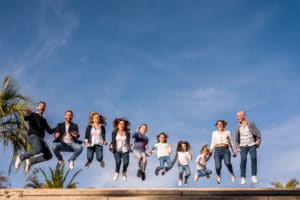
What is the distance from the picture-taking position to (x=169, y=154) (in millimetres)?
13164

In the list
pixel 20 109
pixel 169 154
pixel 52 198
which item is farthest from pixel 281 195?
pixel 20 109

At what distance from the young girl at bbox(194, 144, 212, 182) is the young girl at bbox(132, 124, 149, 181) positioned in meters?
1.63

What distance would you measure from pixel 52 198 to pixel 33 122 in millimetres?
2393

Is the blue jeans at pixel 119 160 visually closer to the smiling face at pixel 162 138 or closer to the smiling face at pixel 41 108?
the smiling face at pixel 162 138

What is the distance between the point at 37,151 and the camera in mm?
11727

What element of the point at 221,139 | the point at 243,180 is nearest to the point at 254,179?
the point at 243,180

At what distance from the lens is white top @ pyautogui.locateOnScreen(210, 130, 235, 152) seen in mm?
12391

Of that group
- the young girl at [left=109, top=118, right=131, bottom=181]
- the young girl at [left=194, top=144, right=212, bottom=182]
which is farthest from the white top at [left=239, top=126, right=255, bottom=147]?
the young girl at [left=109, top=118, right=131, bottom=181]

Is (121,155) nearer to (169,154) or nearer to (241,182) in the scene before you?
(169,154)

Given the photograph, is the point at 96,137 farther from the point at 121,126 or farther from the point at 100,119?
the point at 121,126

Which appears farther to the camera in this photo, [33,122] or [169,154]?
[169,154]

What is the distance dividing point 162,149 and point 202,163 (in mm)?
1276

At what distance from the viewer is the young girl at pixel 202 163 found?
43.7ft

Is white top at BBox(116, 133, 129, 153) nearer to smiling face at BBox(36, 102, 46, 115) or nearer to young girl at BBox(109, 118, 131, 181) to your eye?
young girl at BBox(109, 118, 131, 181)
